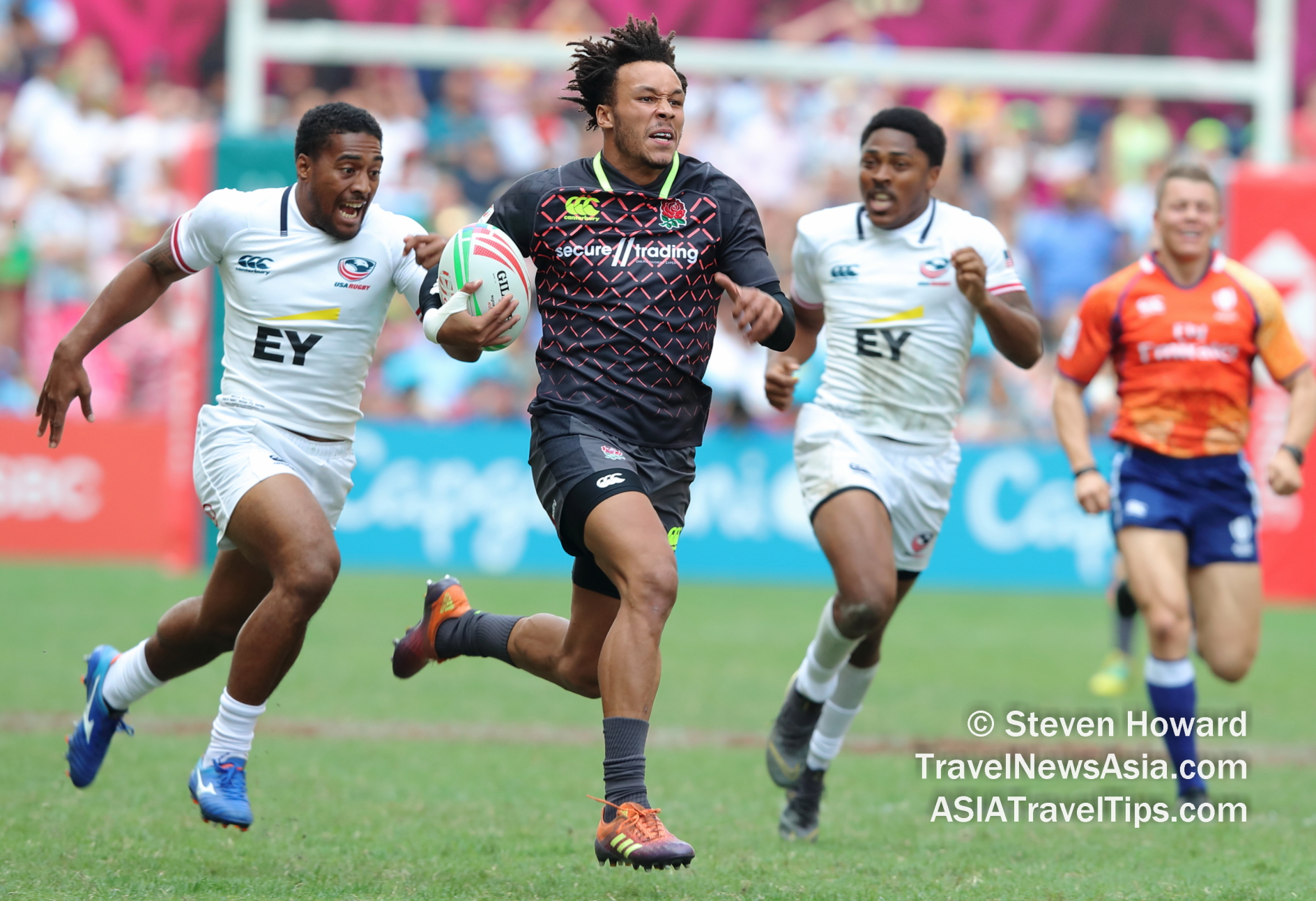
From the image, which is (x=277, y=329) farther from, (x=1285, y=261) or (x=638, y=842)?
(x=1285, y=261)


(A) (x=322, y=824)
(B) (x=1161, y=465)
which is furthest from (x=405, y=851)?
(B) (x=1161, y=465)

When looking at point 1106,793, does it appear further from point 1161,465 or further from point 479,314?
point 479,314

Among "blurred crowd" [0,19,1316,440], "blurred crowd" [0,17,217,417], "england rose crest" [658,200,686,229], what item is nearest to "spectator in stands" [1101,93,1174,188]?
"blurred crowd" [0,19,1316,440]

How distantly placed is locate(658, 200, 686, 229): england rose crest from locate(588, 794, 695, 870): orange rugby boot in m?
2.03

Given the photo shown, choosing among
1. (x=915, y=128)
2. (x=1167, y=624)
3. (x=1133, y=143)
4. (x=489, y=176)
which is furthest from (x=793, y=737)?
(x=1133, y=143)

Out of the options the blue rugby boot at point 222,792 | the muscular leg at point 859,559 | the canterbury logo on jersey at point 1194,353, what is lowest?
the blue rugby boot at point 222,792

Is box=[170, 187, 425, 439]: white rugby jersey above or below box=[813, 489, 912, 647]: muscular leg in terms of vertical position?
above

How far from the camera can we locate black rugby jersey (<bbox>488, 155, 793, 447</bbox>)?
5762mm

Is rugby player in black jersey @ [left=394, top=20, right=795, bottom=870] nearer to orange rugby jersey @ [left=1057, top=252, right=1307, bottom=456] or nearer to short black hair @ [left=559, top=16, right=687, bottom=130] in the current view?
short black hair @ [left=559, top=16, right=687, bottom=130]

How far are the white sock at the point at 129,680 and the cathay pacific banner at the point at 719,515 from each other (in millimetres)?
9860

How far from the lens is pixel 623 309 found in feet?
18.9

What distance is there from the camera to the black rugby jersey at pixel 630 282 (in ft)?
18.9

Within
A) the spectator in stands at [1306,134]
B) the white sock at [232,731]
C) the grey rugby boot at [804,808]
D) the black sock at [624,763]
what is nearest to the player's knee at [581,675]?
the black sock at [624,763]

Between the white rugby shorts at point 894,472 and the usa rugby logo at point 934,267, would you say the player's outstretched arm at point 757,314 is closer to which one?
the white rugby shorts at point 894,472
